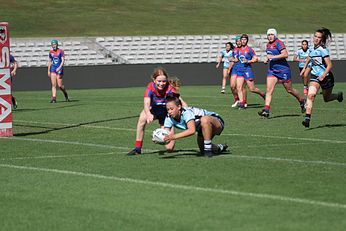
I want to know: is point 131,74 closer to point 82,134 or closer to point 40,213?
point 82,134

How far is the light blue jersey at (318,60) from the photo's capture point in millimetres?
18891

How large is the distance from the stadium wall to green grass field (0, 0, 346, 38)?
35.7ft

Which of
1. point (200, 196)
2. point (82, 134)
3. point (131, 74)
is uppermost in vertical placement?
point (200, 196)

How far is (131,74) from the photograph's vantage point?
43.6 m

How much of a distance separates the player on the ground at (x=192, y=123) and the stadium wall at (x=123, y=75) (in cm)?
2774

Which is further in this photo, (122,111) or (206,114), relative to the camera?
(122,111)

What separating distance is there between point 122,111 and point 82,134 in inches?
269

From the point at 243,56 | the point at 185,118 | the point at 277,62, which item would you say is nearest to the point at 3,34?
the point at 185,118

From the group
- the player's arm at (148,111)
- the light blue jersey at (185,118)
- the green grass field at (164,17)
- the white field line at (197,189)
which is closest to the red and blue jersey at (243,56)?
the player's arm at (148,111)

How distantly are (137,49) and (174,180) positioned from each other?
4056 cm

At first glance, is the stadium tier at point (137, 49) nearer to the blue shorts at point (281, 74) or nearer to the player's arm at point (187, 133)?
the blue shorts at point (281, 74)

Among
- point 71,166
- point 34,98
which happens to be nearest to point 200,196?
point 71,166

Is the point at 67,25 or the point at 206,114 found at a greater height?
the point at 206,114

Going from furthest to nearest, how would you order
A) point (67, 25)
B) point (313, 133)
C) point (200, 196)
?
point (67, 25) < point (313, 133) < point (200, 196)
